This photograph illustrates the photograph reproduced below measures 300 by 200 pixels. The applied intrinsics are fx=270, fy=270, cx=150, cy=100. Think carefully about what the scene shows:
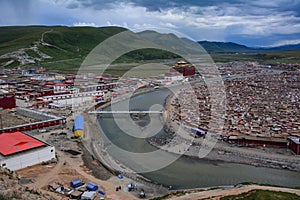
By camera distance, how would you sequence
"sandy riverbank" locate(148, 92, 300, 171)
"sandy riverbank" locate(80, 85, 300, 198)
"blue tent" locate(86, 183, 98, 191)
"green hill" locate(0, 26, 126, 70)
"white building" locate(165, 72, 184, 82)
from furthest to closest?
"green hill" locate(0, 26, 126, 70) → "white building" locate(165, 72, 184, 82) → "sandy riverbank" locate(148, 92, 300, 171) → "sandy riverbank" locate(80, 85, 300, 198) → "blue tent" locate(86, 183, 98, 191)

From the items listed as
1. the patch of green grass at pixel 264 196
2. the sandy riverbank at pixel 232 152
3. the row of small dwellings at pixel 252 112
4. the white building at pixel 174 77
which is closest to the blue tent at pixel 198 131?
the sandy riverbank at pixel 232 152

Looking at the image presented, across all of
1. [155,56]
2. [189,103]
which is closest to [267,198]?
[189,103]

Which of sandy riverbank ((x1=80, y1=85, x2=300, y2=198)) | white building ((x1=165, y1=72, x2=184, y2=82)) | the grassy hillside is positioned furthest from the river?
the grassy hillside

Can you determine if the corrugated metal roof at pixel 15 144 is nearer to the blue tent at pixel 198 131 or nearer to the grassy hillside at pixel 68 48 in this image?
the blue tent at pixel 198 131

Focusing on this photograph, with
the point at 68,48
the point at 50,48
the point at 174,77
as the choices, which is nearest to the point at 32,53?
the point at 50,48

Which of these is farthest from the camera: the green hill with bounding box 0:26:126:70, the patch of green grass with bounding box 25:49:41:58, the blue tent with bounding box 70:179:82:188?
the patch of green grass with bounding box 25:49:41:58

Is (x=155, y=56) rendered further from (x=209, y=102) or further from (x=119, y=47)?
(x=209, y=102)

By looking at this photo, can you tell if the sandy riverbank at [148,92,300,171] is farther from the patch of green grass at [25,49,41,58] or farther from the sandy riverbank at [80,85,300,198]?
the patch of green grass at [25,49,41,58]
